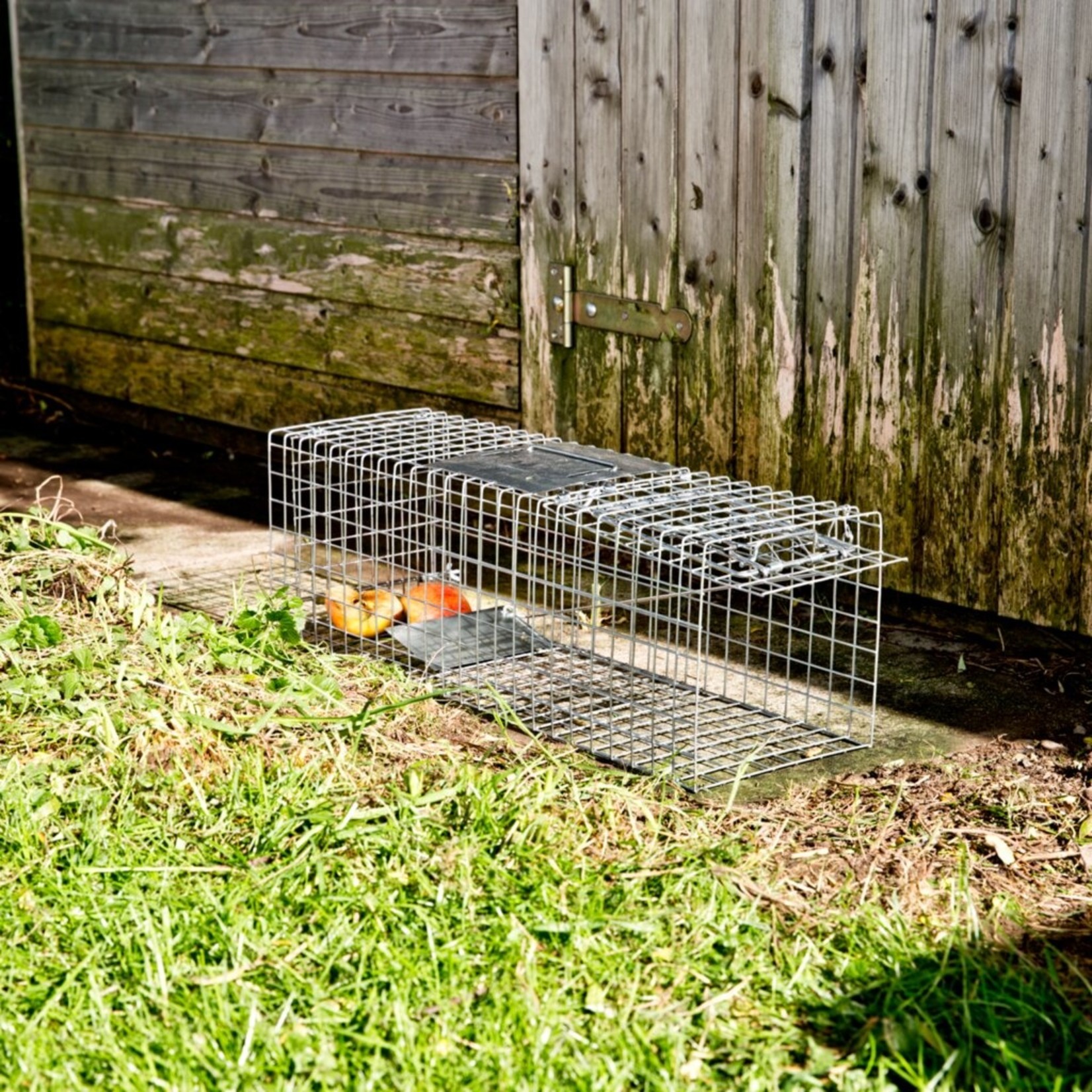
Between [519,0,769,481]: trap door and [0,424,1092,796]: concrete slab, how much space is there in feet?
2.69

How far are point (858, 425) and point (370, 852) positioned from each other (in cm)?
215

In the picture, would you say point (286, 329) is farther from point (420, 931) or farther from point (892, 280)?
point (420, 931)

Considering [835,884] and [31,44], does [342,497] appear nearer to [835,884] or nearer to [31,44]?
[835,884]

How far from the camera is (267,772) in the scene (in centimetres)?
354

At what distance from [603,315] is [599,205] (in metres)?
0.31

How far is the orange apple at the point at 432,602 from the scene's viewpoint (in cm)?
451

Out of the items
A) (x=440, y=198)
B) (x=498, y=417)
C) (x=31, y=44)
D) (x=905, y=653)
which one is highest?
(x=31, y=44)

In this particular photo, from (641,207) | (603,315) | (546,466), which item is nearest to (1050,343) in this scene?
(546,466)

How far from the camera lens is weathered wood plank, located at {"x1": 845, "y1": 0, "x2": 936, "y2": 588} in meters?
4.52

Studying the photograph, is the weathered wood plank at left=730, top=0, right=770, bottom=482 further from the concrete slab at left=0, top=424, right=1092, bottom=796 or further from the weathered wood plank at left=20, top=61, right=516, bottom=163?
the weathered wood plank at left=20, top=61, right=516, bottom=163

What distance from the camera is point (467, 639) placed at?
4516 millimetres

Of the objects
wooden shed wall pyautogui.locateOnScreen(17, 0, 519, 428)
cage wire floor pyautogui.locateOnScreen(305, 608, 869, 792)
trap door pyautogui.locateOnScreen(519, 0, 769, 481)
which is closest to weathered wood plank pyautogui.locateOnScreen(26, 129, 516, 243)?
wooden shed wall pyautogui.locateOnScreen(17, 0, 519, 428)

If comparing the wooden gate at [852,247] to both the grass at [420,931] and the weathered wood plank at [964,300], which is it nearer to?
the weathered wood plank at [964,300]

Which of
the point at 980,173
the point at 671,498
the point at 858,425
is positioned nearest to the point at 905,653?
the point at 858,425
